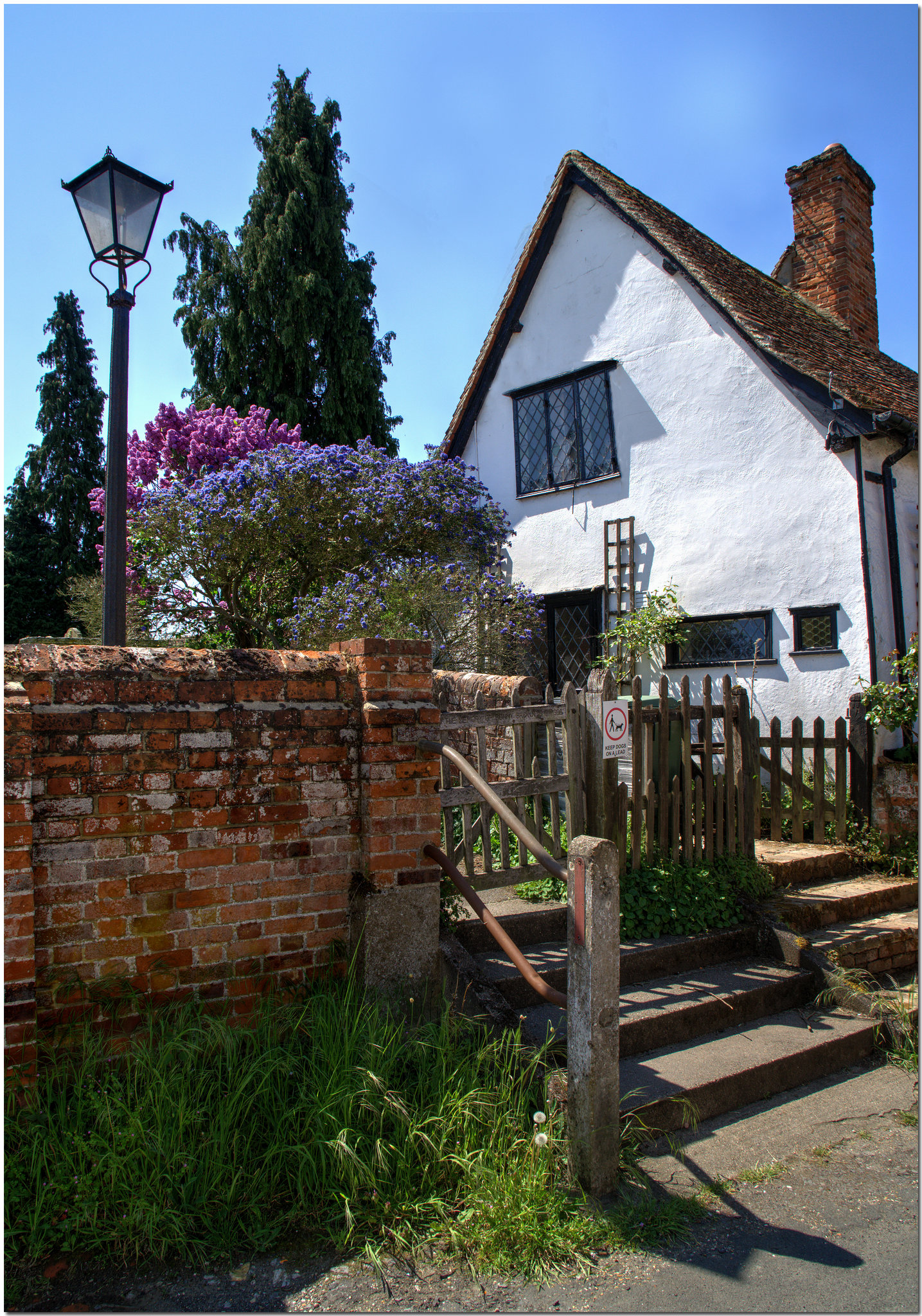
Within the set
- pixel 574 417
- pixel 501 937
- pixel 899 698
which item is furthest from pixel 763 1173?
pixel 574 417

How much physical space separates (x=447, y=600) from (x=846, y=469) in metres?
4.28

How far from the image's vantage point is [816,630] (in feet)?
27.3

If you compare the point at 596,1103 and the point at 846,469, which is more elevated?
the point at 846,469

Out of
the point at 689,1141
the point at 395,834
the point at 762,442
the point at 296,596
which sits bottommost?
the point at 689,1141

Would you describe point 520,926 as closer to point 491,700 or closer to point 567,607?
point 491,700

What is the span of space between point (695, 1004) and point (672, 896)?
3.27 ft

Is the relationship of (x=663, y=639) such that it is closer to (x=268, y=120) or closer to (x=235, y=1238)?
(x=235, y=1238)

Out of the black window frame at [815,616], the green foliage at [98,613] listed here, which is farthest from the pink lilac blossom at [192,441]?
the black window frame at [815,616]

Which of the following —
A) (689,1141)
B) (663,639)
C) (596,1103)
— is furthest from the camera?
(663,639)

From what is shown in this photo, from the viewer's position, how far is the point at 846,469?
813 cm

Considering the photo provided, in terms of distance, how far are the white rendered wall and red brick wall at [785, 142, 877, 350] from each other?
8.99 ft

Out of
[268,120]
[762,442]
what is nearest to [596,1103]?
[762,442]

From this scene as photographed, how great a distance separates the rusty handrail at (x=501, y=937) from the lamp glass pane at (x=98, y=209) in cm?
354

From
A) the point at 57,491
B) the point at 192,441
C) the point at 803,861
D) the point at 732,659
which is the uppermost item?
the point at 57,491
